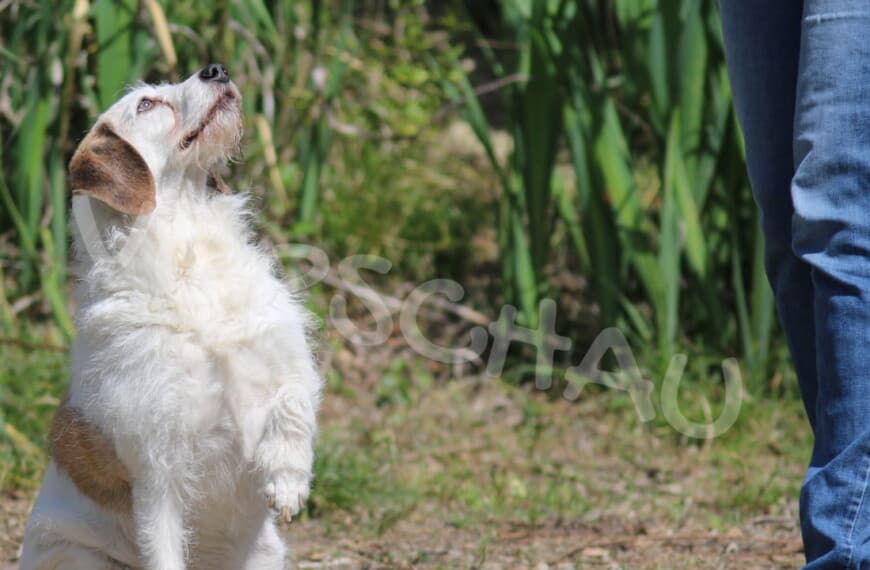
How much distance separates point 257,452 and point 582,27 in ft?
8.49

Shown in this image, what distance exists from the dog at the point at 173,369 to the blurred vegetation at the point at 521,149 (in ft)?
4.60

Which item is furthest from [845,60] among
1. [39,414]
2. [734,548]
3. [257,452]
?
[39,414]

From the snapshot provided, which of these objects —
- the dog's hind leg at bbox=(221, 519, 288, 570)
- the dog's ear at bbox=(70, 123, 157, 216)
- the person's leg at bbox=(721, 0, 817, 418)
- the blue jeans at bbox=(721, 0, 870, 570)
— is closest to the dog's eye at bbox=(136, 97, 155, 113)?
the dog's ear at bbox=(70, 123, 157, 216)

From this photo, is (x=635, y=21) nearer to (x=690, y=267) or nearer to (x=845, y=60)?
(x=690, y=267)

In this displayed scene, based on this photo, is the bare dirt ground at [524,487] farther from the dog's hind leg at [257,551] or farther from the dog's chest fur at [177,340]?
the dog's chest fur at [177,340]

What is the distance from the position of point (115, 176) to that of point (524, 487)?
1976mm

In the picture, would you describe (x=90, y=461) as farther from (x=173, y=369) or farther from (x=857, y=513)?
(x=857, y=513)

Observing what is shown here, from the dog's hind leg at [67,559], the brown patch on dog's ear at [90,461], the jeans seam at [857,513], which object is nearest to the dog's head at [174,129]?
the brown patch on dog's ear at [90,461]

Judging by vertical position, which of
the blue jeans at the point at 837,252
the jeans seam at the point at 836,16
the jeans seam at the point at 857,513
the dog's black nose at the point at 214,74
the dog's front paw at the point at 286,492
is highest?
the jeans seam at the point at 836,16

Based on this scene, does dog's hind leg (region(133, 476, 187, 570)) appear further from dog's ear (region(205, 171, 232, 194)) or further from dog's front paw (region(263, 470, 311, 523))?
dog's ear (region(205, 171, 232, 194))

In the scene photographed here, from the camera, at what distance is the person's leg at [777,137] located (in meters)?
2.46

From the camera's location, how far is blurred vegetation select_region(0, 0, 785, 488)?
4.49 meters

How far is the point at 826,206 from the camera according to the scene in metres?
2.19

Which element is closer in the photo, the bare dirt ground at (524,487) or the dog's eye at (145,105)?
the dog's eye at (145,105)
